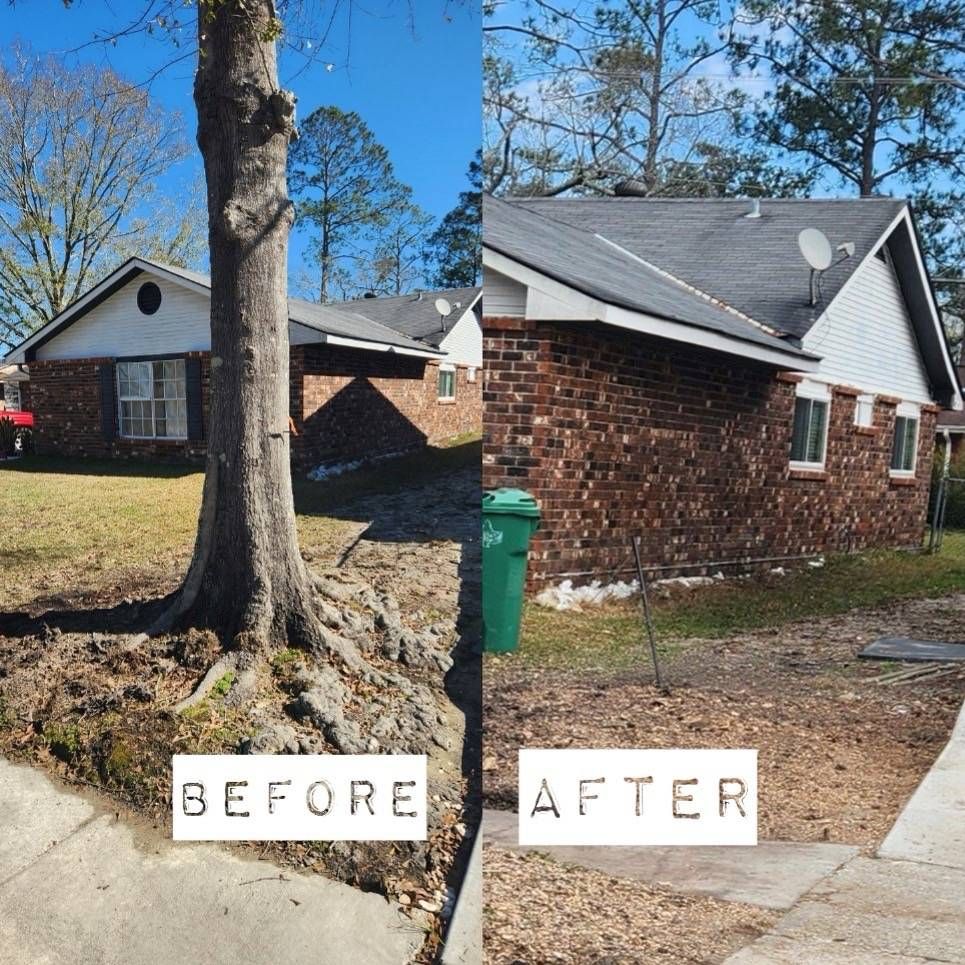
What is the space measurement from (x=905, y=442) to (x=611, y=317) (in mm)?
747

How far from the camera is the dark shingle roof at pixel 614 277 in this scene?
1.78 m

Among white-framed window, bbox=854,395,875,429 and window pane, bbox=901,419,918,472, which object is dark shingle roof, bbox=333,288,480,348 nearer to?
white-framed window, bbox=854,395,875,429

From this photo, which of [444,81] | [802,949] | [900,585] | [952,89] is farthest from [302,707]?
[952,89]

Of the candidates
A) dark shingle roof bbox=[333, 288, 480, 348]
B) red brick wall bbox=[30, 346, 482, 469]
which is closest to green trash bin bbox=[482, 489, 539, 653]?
red brick wall bbox=[30, 346, 482, 469]

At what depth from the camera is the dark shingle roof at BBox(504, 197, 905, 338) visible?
6.02 feet

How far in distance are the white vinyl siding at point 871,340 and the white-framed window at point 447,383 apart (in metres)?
0.78

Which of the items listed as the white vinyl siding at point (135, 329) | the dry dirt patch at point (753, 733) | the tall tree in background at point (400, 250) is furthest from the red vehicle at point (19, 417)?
the dry dirt patch at point (753, 733)

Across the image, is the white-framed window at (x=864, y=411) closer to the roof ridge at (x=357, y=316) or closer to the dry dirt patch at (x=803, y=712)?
the dry dirt patch at (x=803, y=712)

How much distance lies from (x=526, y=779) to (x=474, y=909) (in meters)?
0.34

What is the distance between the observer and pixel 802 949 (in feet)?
6.23

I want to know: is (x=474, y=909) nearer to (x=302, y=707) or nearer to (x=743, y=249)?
(x=302, y=707)

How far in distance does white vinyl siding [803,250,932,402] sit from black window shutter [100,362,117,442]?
1.66 metres

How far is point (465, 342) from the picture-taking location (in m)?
2.01

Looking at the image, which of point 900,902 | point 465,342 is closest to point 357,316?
point 465,342
